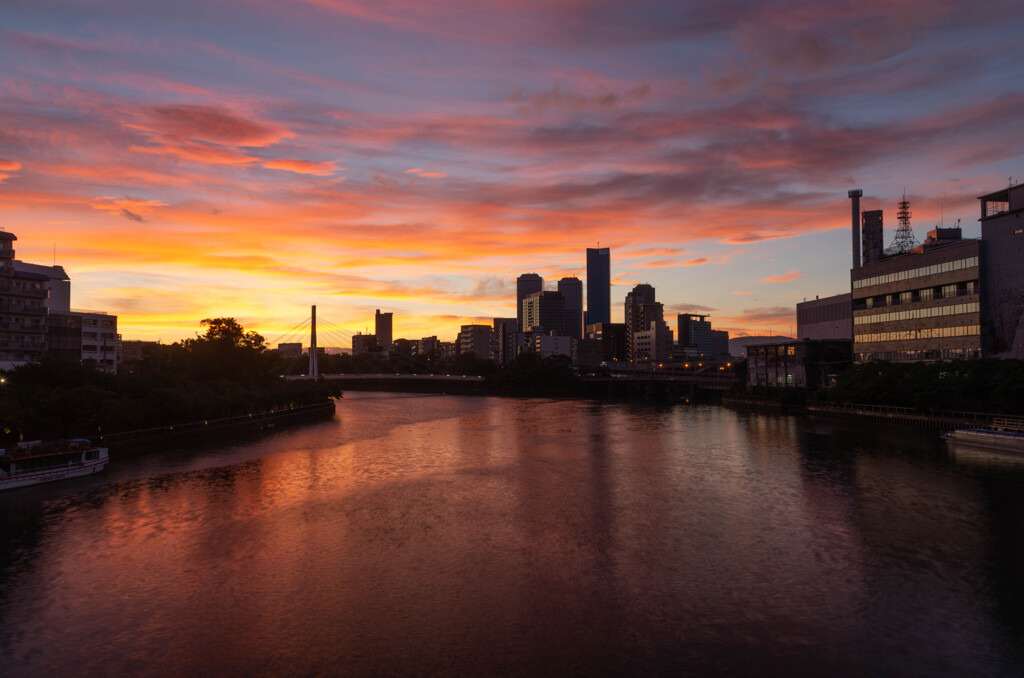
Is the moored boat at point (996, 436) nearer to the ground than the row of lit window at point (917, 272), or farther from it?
nearer to the ground

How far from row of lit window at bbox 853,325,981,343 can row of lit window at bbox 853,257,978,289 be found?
24.9 ft

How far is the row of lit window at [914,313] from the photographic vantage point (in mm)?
79125

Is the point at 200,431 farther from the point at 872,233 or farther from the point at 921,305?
the point at 872,233

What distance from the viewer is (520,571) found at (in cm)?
2381

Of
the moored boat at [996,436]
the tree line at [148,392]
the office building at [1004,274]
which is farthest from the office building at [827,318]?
the tree line at [148,392]

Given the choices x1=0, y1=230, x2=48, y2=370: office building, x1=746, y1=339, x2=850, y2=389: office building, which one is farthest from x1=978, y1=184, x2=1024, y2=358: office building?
x1=0, y1=230, x2=48, y2=370: office building

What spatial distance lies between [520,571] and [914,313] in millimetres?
85524

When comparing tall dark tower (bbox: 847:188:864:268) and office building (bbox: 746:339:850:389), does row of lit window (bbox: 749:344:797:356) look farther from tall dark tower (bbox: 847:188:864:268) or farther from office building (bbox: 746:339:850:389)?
tall dark tower (bbox: 847:188:864:268)

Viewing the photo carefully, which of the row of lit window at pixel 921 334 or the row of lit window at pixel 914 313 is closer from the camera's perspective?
the row of lit window at pixel 921 334

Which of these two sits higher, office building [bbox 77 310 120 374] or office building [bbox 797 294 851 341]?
office building [bbox 797 294 851 341]

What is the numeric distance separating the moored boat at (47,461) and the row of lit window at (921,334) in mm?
94353

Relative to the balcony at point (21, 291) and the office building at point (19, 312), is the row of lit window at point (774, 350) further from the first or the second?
the balcony at point (21, 291)

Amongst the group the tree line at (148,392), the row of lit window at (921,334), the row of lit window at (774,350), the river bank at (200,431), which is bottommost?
the river bank at (200,431)

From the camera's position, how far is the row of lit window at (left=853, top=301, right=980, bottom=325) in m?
79.1
